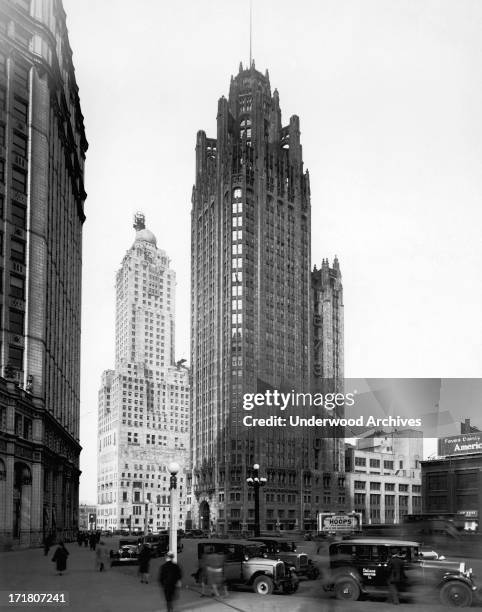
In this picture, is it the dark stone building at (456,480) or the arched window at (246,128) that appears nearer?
the dark stone building at (456,480)

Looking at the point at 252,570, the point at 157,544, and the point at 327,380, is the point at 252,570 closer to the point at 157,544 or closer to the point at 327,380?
the point at 157,544

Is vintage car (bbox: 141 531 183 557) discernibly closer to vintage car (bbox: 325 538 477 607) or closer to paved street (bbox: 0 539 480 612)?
paved street (bbox: 0 539 480 612)

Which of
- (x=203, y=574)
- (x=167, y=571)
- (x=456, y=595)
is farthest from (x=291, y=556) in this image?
(x=167, y=571)

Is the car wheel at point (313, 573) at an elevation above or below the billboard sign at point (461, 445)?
below

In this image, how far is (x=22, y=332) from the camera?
225 ft

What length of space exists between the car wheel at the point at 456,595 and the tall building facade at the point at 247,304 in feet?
385

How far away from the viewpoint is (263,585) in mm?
27922

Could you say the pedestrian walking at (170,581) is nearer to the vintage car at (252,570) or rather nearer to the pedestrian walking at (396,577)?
the vintage car at (252,570)

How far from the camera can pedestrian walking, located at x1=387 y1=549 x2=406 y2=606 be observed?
25.4m

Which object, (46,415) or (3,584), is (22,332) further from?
(3,584)

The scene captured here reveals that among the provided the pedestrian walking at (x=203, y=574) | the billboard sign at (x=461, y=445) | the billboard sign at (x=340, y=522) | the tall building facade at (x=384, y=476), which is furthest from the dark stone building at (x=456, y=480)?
the pedestrian walking at (x=203, y=574)

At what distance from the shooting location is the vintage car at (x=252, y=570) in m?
28.0

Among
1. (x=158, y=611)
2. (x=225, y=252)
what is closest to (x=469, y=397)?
(x=225, y=252)

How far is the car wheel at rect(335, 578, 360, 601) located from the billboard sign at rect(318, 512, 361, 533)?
37003mm
